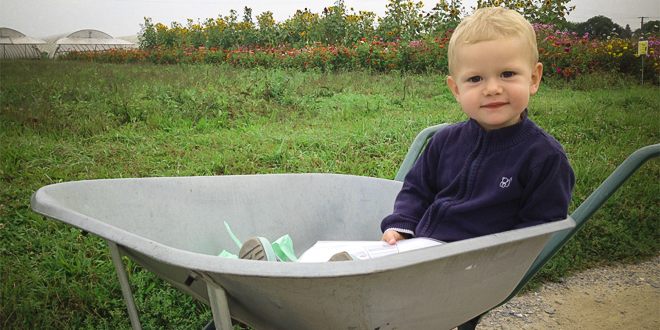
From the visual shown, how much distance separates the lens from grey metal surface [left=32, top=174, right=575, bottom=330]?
2.60 ft

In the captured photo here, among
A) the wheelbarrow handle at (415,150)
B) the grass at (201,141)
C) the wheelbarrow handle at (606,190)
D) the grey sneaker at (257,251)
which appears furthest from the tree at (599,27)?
the grey sneaker at (257,251)

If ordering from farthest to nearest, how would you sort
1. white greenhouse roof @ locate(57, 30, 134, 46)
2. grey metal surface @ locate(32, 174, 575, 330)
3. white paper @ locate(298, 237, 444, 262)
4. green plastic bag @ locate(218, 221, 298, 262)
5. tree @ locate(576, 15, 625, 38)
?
tree @ locate(576, 15, 625, 38) → white greenhouse roof @ locate(57, 30, 134, 46) → green plastic bag @ locate(218, 221, 298, 262) → white paper @ locate(298, 237, 444, 262) → grey metal surface @ locate(32, 174, 575, 330)

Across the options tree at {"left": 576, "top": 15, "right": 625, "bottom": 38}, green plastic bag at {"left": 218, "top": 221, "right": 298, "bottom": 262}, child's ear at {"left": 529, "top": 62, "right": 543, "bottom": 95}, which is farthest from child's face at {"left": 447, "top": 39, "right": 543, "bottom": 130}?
tree at {"left": 576, "top": 15, "right": 625, "bottom": 38}

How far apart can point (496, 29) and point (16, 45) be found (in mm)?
3739

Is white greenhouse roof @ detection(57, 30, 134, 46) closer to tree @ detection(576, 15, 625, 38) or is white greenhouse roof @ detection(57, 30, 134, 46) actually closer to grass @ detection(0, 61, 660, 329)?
grass @ detection(0, 61, 660, 329)

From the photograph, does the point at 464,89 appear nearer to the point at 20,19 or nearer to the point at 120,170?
the point at 120,170

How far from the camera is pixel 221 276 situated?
82 cm

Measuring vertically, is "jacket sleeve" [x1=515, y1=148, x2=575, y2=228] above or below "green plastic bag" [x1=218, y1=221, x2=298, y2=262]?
above

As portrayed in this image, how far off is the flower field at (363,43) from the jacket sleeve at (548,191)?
188 inches

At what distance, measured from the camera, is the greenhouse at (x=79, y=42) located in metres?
4.09

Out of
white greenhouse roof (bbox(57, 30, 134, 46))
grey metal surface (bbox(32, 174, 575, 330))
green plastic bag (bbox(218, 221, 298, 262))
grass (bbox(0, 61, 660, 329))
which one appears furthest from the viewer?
white greenhouse roof (bbox(57, 30, 134, 46))

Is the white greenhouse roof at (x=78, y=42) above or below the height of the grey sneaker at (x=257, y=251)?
above

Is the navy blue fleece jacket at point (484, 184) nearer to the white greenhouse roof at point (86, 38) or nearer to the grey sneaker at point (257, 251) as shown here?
the grey sneaker at point (257, 251)

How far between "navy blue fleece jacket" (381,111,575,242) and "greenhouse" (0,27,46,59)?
11.0 ft
